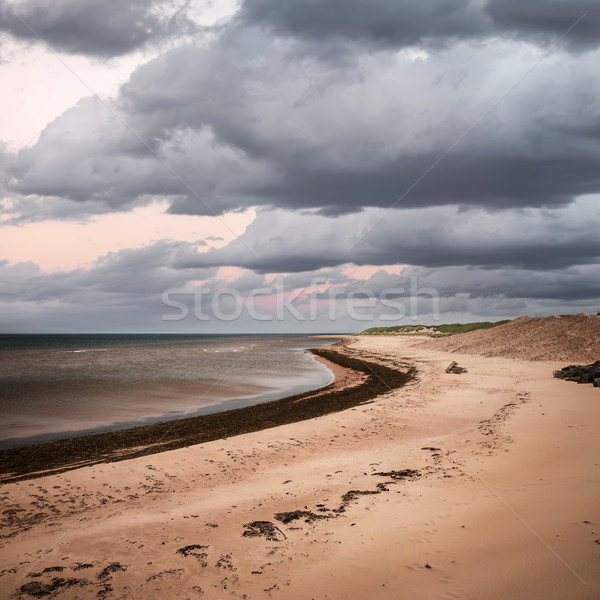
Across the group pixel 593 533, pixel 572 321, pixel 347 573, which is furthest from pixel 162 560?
pixel 572 321

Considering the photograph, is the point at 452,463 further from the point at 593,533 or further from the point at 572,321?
the point at 572,321

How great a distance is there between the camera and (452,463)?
32.1 feet

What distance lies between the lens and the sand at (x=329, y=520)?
5.41m

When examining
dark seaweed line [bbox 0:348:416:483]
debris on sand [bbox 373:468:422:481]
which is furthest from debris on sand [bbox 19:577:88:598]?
dark seaweed line [bbox 0:348:416:483]

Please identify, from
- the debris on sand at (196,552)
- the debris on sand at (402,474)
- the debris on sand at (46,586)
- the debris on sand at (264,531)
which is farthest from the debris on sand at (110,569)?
the debris on sand at (402,474)

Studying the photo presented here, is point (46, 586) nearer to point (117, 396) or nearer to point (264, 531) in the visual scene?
point (264, 531)

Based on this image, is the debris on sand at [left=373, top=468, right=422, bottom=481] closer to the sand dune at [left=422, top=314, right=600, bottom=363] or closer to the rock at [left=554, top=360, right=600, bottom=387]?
the rock at [left=554, top=360, right=600, bottom=387]

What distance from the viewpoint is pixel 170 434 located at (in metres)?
16.1

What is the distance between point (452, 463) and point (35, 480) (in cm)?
1104

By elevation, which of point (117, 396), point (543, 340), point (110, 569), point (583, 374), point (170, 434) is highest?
point (543, 340)

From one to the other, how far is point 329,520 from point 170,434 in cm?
1073

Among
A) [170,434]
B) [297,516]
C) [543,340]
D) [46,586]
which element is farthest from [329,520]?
[543,340]

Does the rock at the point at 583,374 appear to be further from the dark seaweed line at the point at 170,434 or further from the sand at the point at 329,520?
the dark seaweed line at the point at 170,434

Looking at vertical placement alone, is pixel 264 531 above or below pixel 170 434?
above
